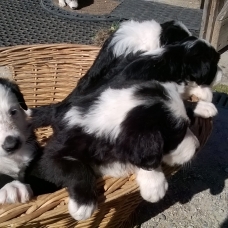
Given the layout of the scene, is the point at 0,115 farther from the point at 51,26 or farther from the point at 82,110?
the point at 51,26

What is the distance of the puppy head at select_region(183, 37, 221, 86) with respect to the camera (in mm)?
2600

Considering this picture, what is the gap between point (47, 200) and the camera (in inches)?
73.0

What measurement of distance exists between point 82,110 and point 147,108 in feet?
1.17

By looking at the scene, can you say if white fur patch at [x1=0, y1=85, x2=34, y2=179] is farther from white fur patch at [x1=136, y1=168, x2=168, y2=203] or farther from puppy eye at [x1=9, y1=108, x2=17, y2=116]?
white fur patch at [x1=136, y1=168, x2=168, y2=203]

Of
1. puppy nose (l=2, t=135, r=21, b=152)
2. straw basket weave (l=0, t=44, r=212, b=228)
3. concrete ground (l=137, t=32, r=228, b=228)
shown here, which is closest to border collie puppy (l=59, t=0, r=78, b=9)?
straw basket weave (l=0, t=44, r=212, b=228)

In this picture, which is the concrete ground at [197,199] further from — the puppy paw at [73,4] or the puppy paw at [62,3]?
the puppy paw at [62,3]

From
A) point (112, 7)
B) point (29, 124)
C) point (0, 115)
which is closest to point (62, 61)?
point (29, 124)

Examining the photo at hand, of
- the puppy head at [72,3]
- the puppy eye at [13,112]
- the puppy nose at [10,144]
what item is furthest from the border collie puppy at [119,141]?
the puppy head at [72,3]

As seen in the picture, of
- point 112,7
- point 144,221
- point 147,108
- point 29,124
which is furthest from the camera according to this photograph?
point 112,7

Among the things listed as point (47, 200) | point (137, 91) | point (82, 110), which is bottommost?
point (47, 200)

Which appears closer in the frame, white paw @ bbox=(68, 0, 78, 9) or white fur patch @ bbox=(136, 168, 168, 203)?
white fur patch @ bbox=(136, 168, 168, 203)

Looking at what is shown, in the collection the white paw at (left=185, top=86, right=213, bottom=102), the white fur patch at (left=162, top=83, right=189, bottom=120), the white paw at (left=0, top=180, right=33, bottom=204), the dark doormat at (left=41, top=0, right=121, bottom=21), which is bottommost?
the dark doormat at (left=41, top=0, right=121, bottom=21)

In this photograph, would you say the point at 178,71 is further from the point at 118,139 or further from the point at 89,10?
the point at 89,10

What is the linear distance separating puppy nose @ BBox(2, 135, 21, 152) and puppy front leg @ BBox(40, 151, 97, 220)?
0.16m
